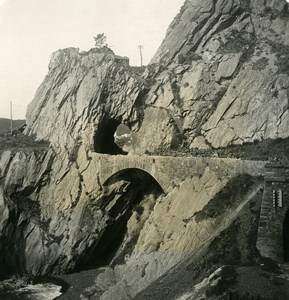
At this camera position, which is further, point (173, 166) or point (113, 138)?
point (113, 138)

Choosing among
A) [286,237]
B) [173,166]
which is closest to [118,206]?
[173,166]

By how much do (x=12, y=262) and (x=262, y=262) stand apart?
82.7 feet

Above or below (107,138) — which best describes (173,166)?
below

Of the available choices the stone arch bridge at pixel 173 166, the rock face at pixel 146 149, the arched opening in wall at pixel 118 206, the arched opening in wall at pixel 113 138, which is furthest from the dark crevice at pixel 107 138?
the arched opening in wall at pixel 118 206

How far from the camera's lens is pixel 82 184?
39.7m

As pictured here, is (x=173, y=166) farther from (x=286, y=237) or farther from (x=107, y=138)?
(x=107, y=138)

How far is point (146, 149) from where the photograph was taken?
4256 cm

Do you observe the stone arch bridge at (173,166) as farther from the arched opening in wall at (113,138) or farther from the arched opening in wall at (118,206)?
the arched opening in wall at (113,138)

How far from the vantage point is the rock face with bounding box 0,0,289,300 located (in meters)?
31.8

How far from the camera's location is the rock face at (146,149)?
31828 millimetres

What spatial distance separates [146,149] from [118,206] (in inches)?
288

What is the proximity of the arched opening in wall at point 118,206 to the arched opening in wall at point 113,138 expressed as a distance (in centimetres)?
611

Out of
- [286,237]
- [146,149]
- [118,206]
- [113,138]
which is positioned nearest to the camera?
[286,237]

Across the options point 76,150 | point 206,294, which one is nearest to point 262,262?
point 206,294
